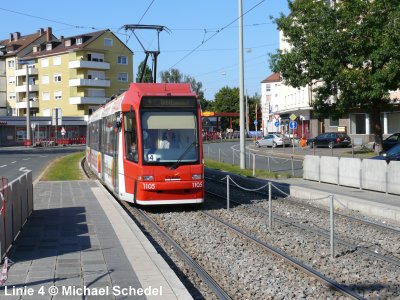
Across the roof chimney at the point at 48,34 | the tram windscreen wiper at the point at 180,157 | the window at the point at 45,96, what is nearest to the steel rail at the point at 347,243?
the tram windscreen wiper at the point at 180,157

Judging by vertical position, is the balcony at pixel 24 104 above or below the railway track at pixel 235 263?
above

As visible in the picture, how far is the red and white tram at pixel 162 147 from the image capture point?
14516 millimetres

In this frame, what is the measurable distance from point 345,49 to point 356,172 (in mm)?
15545

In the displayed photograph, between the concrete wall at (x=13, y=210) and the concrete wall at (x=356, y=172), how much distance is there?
422 inches

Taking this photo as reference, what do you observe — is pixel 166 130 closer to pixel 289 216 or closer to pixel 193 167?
pixel 193 167

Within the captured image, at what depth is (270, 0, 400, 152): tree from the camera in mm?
32594

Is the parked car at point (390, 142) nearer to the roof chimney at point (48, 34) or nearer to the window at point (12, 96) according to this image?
the window at point (12, 96)

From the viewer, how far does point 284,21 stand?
117 feet

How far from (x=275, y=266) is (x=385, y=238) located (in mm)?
3300

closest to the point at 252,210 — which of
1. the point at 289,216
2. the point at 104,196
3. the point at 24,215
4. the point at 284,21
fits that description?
the point at 289,216

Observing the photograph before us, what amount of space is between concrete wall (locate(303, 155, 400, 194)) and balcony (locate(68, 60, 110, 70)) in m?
73.5

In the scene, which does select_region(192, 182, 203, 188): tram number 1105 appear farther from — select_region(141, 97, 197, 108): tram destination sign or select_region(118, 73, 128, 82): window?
select_region(118, 73, 128, 82): window

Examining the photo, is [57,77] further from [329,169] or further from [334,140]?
[329,169]

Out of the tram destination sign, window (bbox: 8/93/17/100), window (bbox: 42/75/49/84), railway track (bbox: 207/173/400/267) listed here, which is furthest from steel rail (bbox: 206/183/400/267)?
window (bbox: 8/93/17/100)
